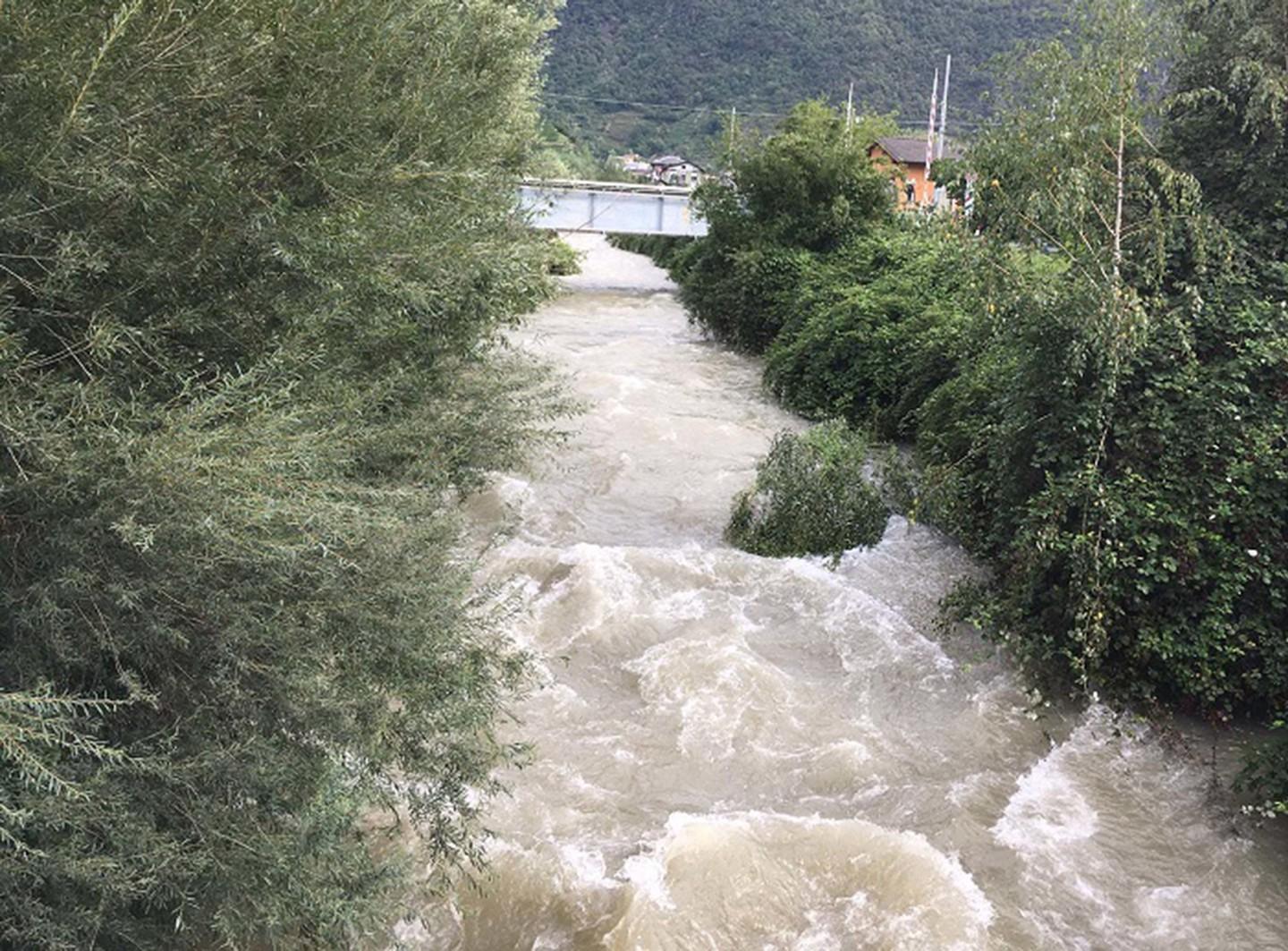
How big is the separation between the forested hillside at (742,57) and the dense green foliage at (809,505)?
170 ft

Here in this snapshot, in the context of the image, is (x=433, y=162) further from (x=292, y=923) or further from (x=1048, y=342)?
(x=1048, y=342)

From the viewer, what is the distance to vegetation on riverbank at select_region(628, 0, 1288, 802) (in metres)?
6.32

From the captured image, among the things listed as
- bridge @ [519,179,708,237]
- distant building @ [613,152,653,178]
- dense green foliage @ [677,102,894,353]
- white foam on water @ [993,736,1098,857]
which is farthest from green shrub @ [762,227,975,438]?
distant building @ [613,152,653,178]

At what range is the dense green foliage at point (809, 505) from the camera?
377 inches

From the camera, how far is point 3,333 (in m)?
3.16

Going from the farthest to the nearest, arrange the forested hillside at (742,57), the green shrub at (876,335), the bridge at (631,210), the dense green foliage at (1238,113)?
the forested hillside at (742,57), the bridge at (631,210), the green shrub at (876,335), the dense green foliage at (1238,113)

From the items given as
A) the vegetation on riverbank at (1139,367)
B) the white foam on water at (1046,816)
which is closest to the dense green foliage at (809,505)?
the vegetation on riverbank at (1139,367)

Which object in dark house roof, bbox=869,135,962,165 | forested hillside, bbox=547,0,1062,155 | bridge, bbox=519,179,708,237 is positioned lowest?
bridge, bbox=519,179,708,237

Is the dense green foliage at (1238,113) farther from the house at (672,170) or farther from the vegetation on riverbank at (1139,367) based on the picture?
the house at (672,170)

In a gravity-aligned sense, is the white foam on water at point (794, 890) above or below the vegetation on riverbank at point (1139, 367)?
below

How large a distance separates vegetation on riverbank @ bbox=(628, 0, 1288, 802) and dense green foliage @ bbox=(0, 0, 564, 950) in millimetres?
4243

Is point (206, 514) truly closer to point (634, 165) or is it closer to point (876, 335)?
point (876, 335)

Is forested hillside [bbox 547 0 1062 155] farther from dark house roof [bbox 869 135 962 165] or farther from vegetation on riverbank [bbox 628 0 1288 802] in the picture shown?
vegetation on riverbank [bbox 628 0 1288 802]

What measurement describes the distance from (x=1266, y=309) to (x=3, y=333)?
24.3ft
